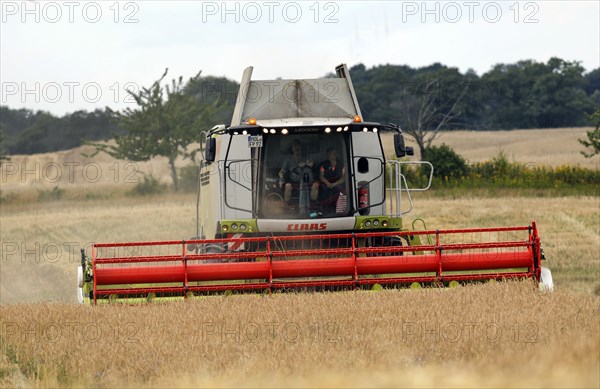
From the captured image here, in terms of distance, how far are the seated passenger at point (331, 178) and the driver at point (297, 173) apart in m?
0.10

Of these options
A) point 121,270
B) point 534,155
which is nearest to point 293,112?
point 121,270

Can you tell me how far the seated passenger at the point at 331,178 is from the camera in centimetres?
1220

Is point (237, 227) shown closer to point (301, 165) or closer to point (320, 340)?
point (301, 165)

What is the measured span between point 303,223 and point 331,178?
72cm

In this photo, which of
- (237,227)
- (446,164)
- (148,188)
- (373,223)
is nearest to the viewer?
(237,227)

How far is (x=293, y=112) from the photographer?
1280 cm

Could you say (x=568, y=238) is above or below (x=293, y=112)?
below

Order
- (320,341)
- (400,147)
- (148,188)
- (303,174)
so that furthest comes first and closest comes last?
(148,188)
(303,174)
(400,147)
(320,341)

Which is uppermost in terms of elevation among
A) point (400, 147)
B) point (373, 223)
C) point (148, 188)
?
point (400, 147)

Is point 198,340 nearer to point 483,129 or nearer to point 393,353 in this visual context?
point 393,353

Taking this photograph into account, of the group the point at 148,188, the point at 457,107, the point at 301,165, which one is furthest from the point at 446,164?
the point at 457,107

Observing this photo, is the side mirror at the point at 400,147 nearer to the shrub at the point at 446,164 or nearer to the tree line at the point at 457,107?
the shrub at the point at 446,164

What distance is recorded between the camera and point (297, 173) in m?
12.2

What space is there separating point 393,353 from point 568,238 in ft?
47.1
